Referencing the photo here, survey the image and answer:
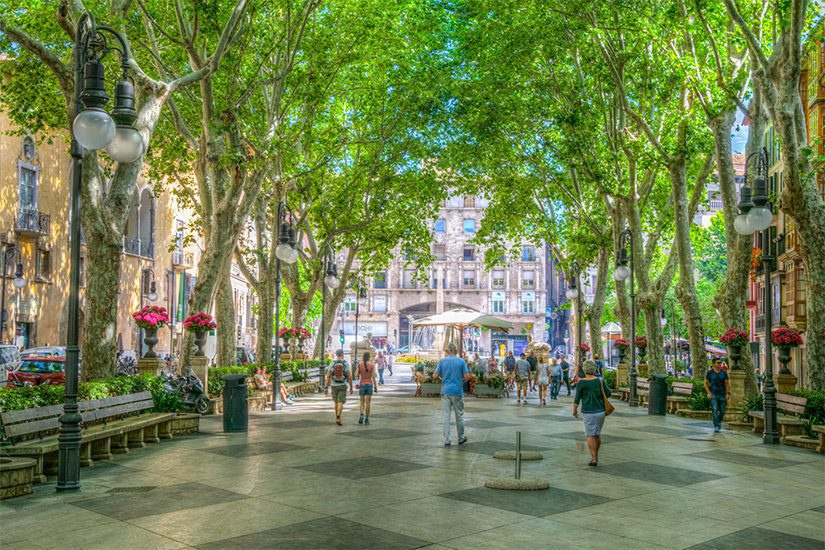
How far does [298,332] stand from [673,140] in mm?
17881

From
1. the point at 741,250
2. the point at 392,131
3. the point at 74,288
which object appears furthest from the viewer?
the point at 392,131

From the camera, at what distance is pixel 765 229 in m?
17.2

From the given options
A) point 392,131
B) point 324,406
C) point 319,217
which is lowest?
point 324,406

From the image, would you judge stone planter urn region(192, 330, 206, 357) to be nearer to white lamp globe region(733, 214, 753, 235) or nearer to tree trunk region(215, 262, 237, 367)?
tree trunk region(215, 262, 237, 367)

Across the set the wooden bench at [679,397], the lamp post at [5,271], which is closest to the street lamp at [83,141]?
the wooden bench at [679,397]

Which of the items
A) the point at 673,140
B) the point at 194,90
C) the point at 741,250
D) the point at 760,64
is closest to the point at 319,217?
the point at 194,90

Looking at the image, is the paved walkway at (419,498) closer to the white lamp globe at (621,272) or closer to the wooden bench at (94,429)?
the wooden bench at (94,429)

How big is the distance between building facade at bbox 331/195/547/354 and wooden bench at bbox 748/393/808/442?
70.7 m

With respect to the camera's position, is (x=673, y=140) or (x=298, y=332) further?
(x=298, y=332)

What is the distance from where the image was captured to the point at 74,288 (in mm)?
10797

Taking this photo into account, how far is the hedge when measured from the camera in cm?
1210

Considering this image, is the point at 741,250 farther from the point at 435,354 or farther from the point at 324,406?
the point at 435,354

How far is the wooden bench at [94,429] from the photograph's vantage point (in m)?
10.9

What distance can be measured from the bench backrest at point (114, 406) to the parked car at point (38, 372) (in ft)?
32.5
